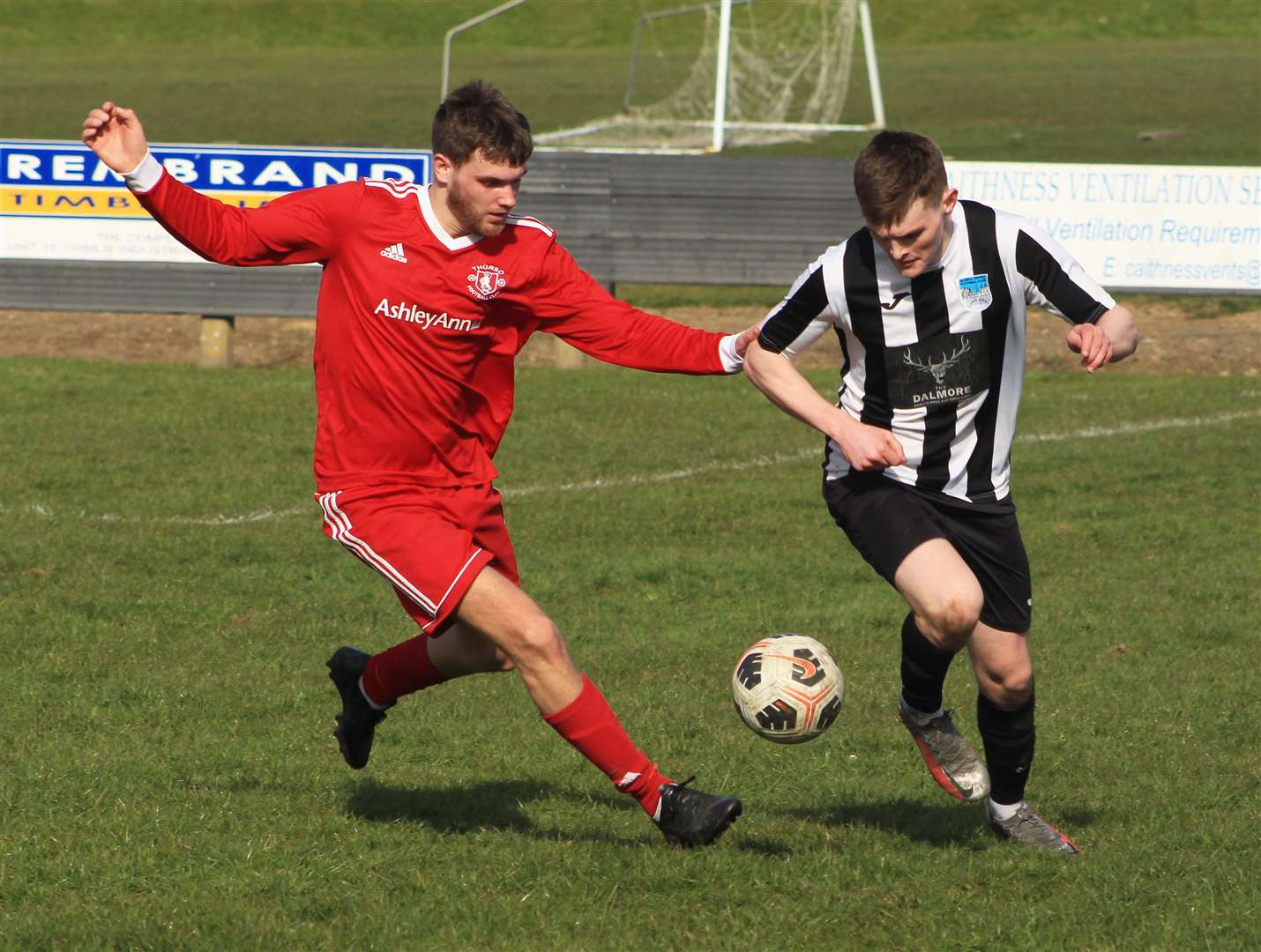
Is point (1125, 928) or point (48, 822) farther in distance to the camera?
point (48, 822)

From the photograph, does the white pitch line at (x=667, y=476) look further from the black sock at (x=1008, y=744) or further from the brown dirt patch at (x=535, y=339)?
the black sock at (x=1008, y=744)

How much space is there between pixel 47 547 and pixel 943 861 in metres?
5.96

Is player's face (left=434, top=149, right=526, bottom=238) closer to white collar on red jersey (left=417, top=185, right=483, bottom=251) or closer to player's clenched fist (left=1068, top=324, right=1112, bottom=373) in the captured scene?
white collar on red jersey (left=417, top=185, right=483, bottom=251)

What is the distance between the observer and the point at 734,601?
8898 millimetres

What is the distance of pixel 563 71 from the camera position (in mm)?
51469

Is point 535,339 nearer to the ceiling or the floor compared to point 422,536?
nearer to the floor

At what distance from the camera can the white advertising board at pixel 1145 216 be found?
15.1 m

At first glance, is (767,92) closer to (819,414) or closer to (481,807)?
(481,807)

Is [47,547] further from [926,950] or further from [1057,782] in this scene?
[926,950]

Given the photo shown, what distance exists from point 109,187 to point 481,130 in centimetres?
1119

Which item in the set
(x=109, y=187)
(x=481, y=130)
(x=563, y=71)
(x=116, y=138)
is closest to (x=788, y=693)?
(x=481, y=130)

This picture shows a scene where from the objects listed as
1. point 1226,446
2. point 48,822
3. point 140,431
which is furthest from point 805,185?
point 48,822

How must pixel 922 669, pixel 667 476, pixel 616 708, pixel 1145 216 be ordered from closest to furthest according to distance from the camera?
pixel 922 669
pixel 616 708
pixel 667 476
pixel 1145 216

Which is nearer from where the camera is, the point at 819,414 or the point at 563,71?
the point at 819,414
